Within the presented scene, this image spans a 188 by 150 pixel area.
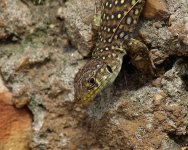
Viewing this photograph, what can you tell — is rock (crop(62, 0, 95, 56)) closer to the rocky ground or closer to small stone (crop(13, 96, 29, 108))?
the rocky ground

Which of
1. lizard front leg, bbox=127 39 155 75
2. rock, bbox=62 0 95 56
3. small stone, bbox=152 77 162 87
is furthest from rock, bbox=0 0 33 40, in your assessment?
small stone, bbox=152 77 162 87

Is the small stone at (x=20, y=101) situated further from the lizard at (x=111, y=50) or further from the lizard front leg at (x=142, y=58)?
the lizard front leg at (x=142, y=58)

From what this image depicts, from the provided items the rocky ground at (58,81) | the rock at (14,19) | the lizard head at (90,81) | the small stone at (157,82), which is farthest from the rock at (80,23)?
the small stone at (157,82)

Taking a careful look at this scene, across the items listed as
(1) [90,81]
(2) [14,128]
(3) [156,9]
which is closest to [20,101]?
(2) [14,128]

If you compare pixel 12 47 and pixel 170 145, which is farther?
pixel 12 47

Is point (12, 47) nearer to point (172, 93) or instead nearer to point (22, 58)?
point (22, 58)

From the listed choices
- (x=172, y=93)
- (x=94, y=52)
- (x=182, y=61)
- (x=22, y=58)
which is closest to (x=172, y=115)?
(x=172, y=93)

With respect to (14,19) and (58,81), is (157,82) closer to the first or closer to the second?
(58,81)
